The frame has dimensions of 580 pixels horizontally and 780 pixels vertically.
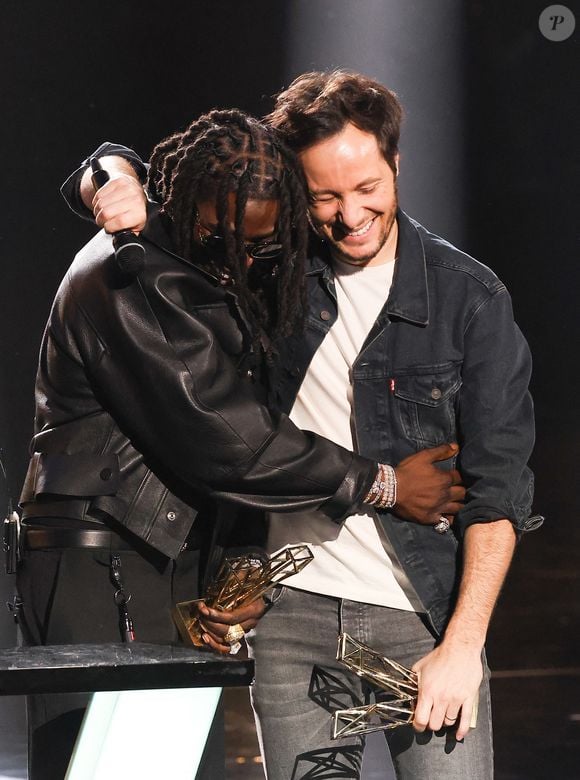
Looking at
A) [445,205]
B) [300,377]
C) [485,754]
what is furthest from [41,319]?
[485,754]

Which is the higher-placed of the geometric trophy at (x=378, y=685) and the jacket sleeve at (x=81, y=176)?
the jacket sleeve at (x=81, y=176)

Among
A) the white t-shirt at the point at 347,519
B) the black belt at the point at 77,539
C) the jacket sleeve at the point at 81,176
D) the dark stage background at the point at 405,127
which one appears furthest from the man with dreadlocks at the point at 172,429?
the dark stage background at the point at 405,127

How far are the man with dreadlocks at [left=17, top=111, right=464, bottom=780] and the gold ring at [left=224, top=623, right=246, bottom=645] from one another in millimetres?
11

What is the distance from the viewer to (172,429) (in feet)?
5.51

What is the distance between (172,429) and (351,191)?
0.46 m

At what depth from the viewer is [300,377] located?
1.92 meters

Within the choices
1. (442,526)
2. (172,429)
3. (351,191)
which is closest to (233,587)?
(172,429)

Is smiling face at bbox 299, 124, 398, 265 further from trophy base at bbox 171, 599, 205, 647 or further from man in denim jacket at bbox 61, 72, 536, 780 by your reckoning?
trophy base at bbox 171, 599, 205, 647

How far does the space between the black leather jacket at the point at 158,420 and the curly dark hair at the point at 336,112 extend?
0.87 feet

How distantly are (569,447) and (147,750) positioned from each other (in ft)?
8.21

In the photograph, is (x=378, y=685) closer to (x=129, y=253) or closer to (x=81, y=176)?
(x=129, y=253)

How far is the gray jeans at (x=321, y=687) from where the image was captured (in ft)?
6.13

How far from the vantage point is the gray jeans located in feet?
6.13

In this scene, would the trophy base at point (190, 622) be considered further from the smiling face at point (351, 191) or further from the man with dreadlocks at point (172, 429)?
the smiling face at point (351, 191)
